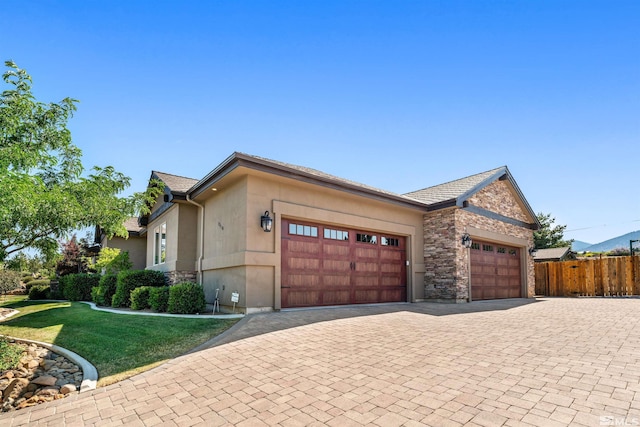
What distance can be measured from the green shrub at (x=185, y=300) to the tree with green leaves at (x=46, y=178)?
208 centimetres

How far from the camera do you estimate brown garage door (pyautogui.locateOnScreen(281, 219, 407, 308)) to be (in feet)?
32.2

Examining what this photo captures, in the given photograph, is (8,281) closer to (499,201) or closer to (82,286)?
(82,286)

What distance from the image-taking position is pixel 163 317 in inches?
343

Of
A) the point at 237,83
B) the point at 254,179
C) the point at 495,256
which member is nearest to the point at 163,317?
the point at 254,179

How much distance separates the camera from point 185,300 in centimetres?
931

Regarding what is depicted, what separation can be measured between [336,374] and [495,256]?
43.5 ft

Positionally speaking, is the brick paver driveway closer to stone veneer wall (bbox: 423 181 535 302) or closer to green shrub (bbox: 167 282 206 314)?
green shrub (bbox: 167 282 206 314)

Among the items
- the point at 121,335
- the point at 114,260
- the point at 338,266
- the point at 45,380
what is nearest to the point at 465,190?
the point at 338,266

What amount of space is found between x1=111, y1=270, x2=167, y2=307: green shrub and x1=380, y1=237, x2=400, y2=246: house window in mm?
8290

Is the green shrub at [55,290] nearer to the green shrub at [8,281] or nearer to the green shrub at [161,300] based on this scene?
the green shrub at [8,281]

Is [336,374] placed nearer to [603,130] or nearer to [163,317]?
[163,317]

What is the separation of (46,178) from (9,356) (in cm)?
424

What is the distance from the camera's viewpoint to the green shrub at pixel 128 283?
39.5ft

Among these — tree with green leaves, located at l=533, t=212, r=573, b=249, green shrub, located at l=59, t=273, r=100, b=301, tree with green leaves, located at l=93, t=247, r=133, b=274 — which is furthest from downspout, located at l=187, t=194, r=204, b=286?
tree with green leaves, located at l=533, t=212, r=573, b=249
